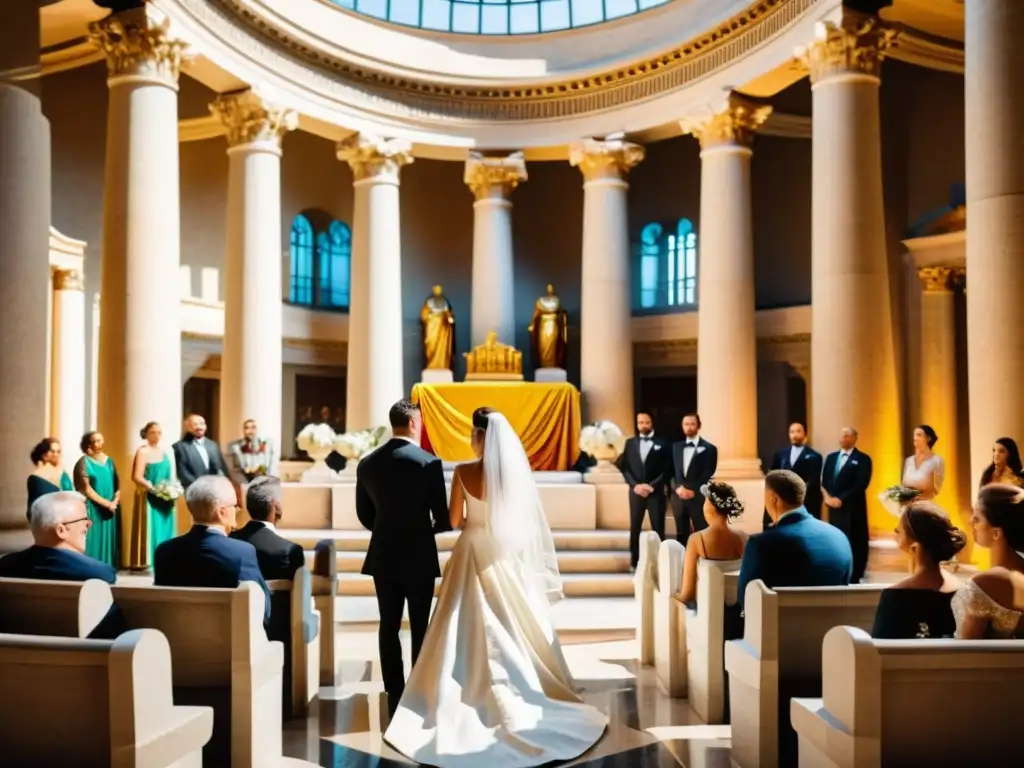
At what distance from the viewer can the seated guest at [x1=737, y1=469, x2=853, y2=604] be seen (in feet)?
21.5

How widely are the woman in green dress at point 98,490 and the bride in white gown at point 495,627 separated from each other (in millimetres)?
5868

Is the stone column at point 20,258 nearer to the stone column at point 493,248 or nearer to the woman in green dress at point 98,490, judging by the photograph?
the woman in green dress at point 98,490

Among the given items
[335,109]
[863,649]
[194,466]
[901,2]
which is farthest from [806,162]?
[863,649]

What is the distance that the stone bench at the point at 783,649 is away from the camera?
6.00 meters

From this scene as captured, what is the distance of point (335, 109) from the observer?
65.1 feet

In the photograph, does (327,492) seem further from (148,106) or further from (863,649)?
(863,649)

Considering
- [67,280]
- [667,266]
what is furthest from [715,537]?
[667,266]

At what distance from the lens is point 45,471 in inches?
409

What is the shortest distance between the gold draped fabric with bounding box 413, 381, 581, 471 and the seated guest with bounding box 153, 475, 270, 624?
1245cm

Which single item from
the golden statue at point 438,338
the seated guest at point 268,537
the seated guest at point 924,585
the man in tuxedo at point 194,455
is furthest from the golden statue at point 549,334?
the seated guest at point 924,585

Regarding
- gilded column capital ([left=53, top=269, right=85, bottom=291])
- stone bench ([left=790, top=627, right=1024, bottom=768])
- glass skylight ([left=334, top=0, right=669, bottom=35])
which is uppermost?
glass skylight ([left=334, top=0, right=669, bottom=35])

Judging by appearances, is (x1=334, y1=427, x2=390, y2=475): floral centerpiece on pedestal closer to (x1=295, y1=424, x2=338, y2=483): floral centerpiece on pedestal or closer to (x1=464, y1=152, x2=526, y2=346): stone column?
(x1=295, y1=424, x2=338, y2=483): floral centerpiece on pedestal

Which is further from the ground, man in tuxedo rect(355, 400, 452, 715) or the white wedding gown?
man in tuxedo rect(355, 400, 452, 715)

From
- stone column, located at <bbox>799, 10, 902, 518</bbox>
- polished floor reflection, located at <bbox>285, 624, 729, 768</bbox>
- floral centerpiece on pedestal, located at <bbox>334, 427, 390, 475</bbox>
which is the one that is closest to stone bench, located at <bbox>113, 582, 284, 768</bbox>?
polished floor reflection, located at <bbox>285, 624, 729, 768</bbox>
